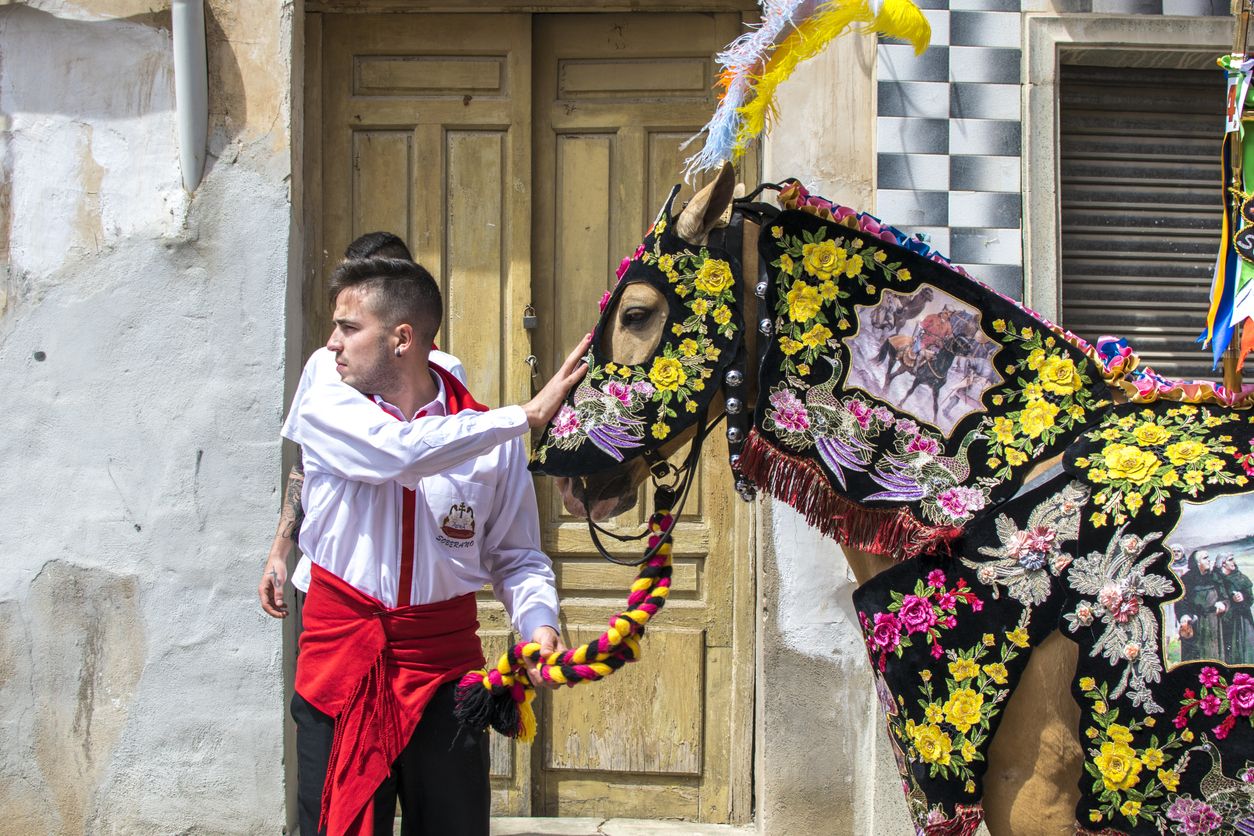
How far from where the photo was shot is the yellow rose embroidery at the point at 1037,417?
2074 mm

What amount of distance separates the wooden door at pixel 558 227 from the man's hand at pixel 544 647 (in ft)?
6.01

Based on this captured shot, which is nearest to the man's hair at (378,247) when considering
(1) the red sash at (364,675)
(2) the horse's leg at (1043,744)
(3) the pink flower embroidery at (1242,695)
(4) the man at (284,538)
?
(4) the man at (284,538)

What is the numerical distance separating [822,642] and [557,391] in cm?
212

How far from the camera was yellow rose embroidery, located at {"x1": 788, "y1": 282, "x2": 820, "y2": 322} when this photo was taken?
2.19 metres

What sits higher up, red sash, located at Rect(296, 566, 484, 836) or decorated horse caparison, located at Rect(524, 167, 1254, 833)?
decorated horse caparison, located at Rect(524, 167, 1254, 833)

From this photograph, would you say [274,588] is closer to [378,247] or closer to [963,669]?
[378,247]

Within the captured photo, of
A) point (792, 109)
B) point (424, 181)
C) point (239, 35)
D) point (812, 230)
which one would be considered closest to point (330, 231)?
point (424, 181)

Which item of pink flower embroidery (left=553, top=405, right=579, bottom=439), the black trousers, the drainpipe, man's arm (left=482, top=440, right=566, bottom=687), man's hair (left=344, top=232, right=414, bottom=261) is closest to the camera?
pink flower embroidery (left=553, top=405, right=579, bottom=439)

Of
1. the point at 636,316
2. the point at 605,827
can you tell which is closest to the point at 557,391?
the point at 636,316

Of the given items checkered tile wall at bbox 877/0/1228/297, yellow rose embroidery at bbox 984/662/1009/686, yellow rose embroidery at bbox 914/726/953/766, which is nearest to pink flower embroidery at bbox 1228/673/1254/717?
yellow rose embroidery at bbox 984/662/1009/686

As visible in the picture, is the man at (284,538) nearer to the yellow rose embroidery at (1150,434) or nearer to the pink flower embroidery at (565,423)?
the pink flower embroidery at (565,423)

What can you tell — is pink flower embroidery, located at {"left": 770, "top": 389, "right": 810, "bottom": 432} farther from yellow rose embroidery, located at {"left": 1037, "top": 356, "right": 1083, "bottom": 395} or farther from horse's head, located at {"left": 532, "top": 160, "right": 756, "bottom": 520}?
yellow rose embroidery, located at {"left": 1037, "top": 356, "right": 1083, "bottom": 395}

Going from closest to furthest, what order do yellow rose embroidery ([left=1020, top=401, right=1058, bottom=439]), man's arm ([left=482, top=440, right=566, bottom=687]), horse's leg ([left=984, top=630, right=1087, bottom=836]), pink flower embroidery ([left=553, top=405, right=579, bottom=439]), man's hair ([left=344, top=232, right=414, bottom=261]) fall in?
horse's leg ([left=984, top=630, right=1087, bottom=836]) < yellow rose embroidery ([left=1020, top=401, right=1058, bottom=439]) < pink flower embroidery ([left=553, top=405, right=579, bottom=439]) < man's arm ([left=482, top=440, right=566, bottom=687]) < man's hair ([left=344, top=232, right=414, bottom=261])

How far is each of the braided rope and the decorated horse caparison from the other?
0.22m
